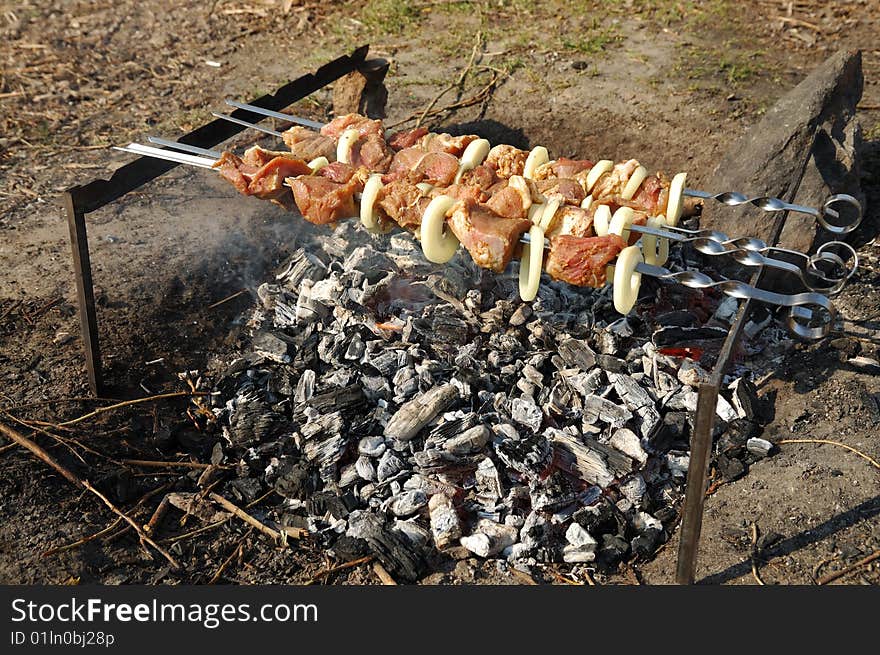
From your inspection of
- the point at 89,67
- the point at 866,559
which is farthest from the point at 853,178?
the point at 89,67

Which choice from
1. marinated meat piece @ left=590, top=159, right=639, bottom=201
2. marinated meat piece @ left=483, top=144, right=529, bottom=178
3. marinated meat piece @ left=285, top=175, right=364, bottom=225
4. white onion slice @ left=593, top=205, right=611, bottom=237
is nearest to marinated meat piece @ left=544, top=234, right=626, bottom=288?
white onion slice @ left=593, top=205, right=611, bottom=237

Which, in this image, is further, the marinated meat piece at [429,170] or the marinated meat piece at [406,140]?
the marinated meat piece at [406,140]

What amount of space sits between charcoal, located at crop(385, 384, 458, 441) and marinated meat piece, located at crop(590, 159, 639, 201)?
1268 millimetres

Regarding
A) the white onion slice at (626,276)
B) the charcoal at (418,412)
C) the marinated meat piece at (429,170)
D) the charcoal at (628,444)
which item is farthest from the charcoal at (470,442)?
the marinated meat piece at (429,170)

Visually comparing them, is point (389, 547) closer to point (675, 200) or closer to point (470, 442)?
point (470, 442)

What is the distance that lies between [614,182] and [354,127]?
1.60 metres

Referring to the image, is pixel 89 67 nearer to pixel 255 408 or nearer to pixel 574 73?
pixel 574 73

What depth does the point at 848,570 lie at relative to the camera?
349 centimetres

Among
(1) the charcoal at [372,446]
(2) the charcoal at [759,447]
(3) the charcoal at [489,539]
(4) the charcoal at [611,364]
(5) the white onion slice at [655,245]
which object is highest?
(5) the white onion slice at [655,245]

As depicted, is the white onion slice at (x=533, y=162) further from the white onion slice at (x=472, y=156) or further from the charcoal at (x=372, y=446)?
the charcoal at (x=372, y=446)

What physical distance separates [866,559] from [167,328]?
403cm

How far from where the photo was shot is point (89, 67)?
8.16m

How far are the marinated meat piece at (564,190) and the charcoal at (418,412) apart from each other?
114cm

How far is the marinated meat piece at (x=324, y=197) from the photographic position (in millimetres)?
4105
